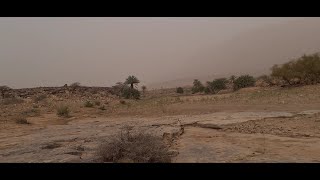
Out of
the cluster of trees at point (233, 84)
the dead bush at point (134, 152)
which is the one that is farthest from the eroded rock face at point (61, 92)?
the dead bush at point (134, 152)

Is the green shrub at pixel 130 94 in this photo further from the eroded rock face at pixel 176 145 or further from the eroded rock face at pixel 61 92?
the eroded rock face at pixel 176 145

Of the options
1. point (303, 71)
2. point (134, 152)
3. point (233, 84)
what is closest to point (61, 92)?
point (233, 84)

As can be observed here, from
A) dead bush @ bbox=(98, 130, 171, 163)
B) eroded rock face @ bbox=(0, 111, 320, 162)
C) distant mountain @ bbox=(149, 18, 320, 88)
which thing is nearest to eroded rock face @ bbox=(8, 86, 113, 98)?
eroded rock face @ bbox=(0, 111, 320, 162)

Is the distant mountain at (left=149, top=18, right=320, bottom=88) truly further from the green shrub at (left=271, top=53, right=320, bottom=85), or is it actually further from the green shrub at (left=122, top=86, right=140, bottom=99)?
the green shrub at (left=271, top=53, right=320, bottom=85)

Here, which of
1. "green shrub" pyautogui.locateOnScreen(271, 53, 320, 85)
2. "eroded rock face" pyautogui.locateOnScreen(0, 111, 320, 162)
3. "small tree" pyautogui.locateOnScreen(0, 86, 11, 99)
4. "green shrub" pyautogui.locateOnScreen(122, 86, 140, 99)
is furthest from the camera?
"small tree" pyautogui.locateOnScreen(0, 86, 11, 99)

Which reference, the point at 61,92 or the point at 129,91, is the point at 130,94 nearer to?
the point at 129,91

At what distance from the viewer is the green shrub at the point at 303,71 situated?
25.9 metres

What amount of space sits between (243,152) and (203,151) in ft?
2.12

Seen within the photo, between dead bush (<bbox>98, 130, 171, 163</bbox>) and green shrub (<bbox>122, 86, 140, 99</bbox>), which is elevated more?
green shrub (<bbox>122, 86, 140, 99</bbox>)

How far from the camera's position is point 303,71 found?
26172 millimetres

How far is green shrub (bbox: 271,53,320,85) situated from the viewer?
2591cm
